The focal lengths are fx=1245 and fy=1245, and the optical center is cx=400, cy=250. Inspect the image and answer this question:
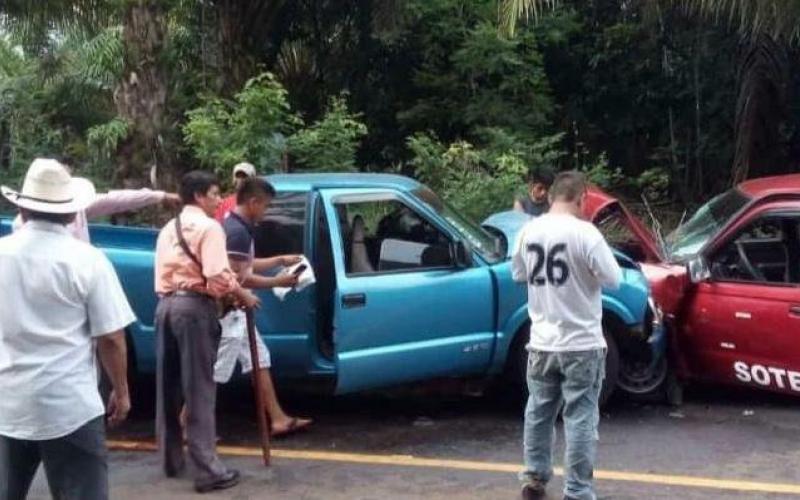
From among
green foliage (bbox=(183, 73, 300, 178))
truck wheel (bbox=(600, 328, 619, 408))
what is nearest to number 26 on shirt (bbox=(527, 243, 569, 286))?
truck wheel (bbox=(600, 328, 619, 408))

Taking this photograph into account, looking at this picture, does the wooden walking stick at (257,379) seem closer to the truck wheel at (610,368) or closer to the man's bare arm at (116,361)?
the man's bare arm at (116,361)

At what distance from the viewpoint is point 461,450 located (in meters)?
7.74

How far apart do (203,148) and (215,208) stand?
19.7 ft

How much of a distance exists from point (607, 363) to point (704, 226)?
170 cm

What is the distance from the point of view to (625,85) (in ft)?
62.3

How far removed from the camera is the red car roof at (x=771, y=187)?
27.9 feet

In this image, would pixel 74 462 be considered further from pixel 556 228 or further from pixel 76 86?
pixel 76 86

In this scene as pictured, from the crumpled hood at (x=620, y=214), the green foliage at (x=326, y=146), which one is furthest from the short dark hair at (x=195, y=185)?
the green foliage at (x=326, y=146)

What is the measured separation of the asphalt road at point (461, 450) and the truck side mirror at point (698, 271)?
0.92 metres

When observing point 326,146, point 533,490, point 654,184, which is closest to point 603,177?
point 654,184

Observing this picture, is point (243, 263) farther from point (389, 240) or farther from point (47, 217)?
point (47, 217)

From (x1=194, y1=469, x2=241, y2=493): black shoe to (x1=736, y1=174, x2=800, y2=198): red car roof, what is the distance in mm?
4135

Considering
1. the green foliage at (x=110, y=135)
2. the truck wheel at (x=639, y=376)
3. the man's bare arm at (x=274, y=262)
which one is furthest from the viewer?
the green foliage at (x=110, y=135)

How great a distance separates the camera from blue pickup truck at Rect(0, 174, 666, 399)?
25.6 feet
